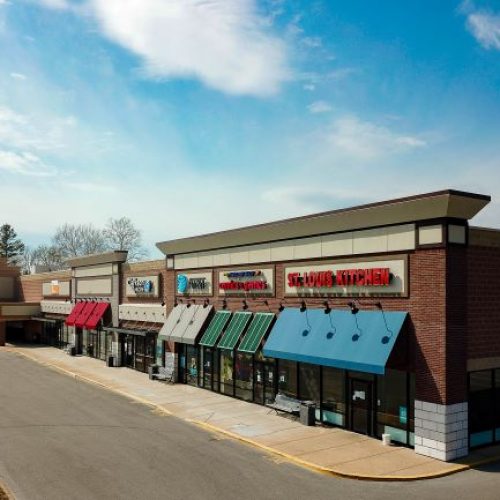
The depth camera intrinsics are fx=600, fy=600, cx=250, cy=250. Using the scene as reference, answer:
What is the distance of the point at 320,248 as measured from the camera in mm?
25969

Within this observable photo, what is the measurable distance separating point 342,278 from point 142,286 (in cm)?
2033

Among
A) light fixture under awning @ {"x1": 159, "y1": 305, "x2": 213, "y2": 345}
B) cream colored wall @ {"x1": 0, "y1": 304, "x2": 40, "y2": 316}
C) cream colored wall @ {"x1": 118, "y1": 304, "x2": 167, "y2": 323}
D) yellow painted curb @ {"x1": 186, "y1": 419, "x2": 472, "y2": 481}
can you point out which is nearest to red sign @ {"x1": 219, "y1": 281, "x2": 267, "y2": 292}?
light fixture under awning @ {"x1": 159, "y1": 305, "x2": 213, "y2": 345}

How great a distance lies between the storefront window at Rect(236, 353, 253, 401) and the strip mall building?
0.30 feet

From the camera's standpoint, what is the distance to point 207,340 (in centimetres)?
3200

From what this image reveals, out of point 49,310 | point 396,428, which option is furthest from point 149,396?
point 49,310

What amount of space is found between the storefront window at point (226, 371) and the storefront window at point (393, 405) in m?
10.4

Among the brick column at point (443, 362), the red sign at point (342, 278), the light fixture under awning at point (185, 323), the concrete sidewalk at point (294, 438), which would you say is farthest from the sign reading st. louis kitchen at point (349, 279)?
the light fixture under awning at point (185, 323)

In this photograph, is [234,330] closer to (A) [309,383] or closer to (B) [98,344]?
(A) [309,383]

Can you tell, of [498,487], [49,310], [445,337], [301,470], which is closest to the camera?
[498,487]

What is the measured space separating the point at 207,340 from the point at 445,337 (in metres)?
14.7

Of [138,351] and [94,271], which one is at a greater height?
[94,271]

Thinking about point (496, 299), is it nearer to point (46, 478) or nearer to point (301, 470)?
point (301, 470)

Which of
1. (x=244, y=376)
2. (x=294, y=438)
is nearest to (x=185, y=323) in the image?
(x=244, y=376)

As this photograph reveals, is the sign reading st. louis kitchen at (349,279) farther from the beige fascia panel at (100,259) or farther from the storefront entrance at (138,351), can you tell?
the beige fascia panel at (100,259)
